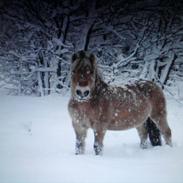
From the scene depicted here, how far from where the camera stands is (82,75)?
4.95 m

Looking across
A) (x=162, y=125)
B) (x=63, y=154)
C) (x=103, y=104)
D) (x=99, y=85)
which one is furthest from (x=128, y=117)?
(x=63, y=154)

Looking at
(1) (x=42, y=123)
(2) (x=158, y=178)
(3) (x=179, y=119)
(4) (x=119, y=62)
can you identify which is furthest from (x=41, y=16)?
(2) (x=158, y=178)

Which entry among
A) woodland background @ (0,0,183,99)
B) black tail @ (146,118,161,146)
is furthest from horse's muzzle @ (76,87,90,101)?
woodland background @ (0,0,183,99)

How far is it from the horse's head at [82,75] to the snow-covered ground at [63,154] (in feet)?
2.64

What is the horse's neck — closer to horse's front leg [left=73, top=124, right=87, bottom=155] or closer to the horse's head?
the horse's head

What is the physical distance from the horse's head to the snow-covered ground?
0.80 meters

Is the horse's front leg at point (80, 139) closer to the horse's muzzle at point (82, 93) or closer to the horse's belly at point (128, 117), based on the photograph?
the horse's belly at point (128, 117)

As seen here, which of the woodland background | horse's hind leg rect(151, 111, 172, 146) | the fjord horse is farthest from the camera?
the woodland background

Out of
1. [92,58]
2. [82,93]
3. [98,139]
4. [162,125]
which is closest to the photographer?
[82,93]

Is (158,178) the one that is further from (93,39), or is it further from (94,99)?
(93,39)

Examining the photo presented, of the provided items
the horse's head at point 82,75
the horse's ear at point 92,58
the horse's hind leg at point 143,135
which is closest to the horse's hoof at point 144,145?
the horse's hind leg at point 143,135

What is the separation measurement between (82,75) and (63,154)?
1.15 meters

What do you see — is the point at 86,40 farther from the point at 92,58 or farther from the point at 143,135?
the point at 92,58

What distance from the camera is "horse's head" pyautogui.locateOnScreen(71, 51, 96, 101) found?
491 centimetres
